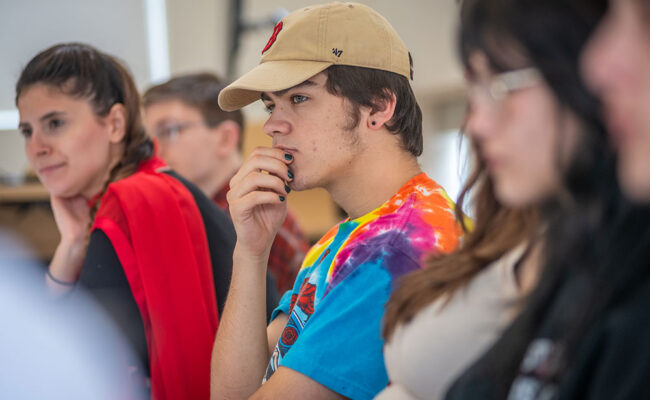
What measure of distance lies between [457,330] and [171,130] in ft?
6.05

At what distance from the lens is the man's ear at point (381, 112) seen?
1.14m

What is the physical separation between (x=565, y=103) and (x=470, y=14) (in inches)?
6.4

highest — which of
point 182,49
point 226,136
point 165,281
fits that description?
point 165,281

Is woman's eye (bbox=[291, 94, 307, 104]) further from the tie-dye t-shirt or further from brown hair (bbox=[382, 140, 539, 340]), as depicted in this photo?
brown hair (bbox=[382, 140, 539, 340])

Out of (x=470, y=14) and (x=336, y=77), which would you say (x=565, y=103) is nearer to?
(x=470, y=14)

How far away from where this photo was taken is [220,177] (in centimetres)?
236

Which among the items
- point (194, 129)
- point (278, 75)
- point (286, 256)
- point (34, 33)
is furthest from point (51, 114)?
point (286, 256)

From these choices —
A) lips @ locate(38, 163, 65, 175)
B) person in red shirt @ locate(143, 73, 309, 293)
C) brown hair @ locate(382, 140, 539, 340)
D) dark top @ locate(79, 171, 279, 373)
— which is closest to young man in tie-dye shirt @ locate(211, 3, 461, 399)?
brown hair @ locate(382, 140, 539, 340)

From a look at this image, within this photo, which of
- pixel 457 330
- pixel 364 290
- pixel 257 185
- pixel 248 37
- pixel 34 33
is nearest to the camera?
pixel 457 330

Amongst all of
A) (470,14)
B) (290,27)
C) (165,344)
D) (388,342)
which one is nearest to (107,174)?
(165,344)

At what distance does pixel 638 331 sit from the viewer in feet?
1.64

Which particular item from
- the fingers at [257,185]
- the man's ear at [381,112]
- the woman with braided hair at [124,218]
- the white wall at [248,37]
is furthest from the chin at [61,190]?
the white wall at [248,37]

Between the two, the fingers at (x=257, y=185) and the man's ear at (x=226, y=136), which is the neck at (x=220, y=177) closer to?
the man's ear at (x=226, y=136)

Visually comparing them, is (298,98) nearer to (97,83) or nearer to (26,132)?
(97,83)
